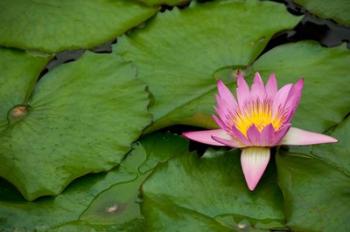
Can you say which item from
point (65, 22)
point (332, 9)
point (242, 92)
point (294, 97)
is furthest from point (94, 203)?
point (332, 9)

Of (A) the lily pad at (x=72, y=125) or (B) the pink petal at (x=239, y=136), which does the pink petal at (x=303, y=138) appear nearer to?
(B) the pink petal at (x=239, y=136)

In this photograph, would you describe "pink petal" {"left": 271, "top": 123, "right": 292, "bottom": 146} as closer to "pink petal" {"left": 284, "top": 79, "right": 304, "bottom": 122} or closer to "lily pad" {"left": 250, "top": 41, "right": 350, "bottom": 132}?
"pink petal" {"left": 284, "top": 79, "right": 304, "bottom": 122}

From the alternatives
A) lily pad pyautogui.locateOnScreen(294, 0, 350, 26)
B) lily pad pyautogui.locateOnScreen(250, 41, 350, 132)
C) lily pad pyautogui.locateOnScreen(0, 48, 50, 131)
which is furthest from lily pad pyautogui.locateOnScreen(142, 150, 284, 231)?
lily pad pyautogui.locateOnScreen(294, 0, 350, 26)

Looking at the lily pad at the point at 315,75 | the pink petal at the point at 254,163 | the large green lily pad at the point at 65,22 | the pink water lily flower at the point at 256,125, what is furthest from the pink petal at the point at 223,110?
the large green lily pad at the point at 65,22

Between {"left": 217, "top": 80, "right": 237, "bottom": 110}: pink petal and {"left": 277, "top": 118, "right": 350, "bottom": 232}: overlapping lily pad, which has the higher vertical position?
{"left": 217, "top": 80, "right": 237, "bottom": 110}: pink petal

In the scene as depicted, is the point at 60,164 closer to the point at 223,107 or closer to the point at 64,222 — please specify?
the point at 64,222

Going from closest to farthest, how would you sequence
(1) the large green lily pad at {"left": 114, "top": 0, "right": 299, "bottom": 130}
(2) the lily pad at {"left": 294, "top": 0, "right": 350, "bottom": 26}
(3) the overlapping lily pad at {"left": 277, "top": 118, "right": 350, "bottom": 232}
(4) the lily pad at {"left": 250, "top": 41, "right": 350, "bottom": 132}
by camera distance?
(3) the overlapping lily pad at {"left": 277, "top": 118, "right": 350, "bottom": 232}
(4) the lily pad at {"left": 250, "top": 41, "right": 350, "bottom": 132}
(1) the large green lily pad at {"left": 114, "top": 0, "right": 299, "bottom": 130}
(2) the lily pad at {"left": 294, "top": 0, "right": 350, "bottom": 26}

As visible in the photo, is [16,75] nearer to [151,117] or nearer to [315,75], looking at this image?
[151,117]
